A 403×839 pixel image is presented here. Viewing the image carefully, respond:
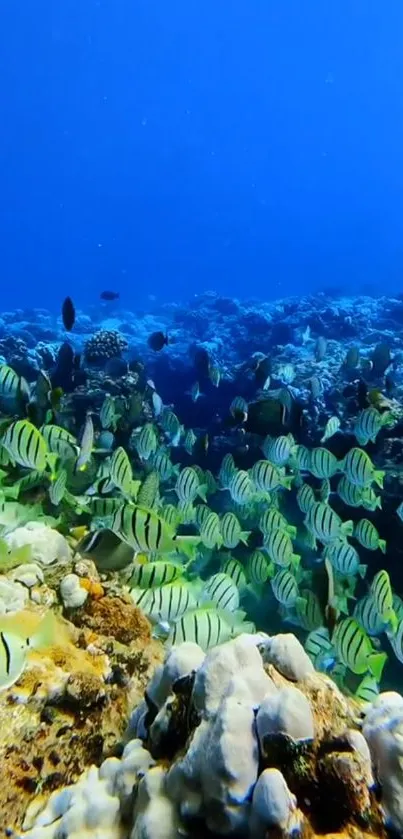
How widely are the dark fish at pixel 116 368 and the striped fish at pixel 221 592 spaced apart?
25.5 ft

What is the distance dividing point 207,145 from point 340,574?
213729 millimetres

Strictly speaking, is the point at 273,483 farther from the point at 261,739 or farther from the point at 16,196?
the point at 16,196

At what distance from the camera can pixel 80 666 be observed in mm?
3072

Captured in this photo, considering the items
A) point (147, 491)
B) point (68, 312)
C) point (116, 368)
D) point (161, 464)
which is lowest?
point (147, 491)

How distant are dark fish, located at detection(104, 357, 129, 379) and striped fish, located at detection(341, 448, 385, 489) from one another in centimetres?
642

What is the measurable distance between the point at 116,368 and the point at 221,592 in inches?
313

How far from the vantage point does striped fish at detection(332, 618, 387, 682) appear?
3.73 m

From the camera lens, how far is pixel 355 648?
147 inches

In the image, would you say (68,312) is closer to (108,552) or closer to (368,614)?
(108,552)

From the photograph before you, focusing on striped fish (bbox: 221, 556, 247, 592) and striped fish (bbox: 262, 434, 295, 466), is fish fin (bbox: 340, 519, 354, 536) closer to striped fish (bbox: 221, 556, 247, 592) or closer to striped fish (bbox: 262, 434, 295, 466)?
striped fish (bbox: 221, 556, 247, 592)

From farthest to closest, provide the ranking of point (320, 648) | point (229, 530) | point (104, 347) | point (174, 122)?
point (174, 122) → point (104, 347) → point (229, 530) → point (320, 648)

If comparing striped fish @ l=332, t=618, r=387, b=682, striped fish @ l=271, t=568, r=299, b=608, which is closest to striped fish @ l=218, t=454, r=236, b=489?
striped fish @ l=271, t=568, r=299, b=608

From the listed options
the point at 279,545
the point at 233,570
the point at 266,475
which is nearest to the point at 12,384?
the point at 266,475

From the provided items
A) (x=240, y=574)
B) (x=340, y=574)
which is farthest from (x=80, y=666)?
(x=340, y=574)
